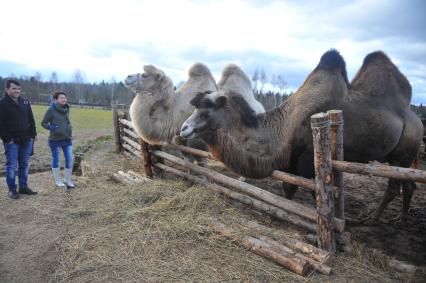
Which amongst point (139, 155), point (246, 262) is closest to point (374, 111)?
point (246, 262)

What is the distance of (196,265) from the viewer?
3857 mm

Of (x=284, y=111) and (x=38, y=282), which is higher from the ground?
(x=284, y=111)

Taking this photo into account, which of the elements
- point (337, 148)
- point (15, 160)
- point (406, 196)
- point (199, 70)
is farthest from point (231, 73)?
point (15, 160)

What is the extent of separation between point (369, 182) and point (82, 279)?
22.7 feet

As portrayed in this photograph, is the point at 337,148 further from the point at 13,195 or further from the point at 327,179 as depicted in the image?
the point at 13,195

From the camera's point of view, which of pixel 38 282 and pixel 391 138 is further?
pixel 391 138

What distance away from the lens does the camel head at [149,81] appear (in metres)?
7.76

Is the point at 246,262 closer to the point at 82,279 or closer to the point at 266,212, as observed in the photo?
the point at 266,212

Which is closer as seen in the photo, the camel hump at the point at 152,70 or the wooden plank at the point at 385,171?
the wooden plank at the point at 385,171

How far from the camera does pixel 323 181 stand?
3.90m

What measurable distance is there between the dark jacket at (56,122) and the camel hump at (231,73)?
390 centimetres

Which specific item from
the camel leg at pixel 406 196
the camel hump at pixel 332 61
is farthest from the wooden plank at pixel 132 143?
the camel leg at pixel 406 196

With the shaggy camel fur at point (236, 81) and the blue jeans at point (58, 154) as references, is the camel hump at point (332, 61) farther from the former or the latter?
the blue jeans at point (58, 154)

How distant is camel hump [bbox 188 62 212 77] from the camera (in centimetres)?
845
